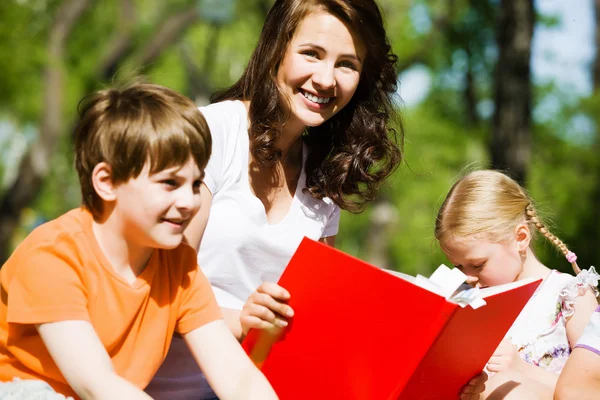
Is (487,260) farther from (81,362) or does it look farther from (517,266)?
(81,362)

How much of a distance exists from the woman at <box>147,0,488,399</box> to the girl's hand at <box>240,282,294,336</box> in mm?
229

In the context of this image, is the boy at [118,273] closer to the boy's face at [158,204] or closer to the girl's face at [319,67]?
the boy's face at [158,204]

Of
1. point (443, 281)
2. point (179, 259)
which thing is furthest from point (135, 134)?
point (443, 281)

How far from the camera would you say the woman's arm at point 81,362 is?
1.94m

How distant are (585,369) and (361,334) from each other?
1.99 ft

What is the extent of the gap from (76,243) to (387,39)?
4.76ft

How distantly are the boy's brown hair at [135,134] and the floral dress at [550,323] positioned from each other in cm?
144

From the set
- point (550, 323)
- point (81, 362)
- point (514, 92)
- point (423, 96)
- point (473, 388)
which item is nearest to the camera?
point (81, 362)

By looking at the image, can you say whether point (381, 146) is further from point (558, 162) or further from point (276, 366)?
point (558, 162)

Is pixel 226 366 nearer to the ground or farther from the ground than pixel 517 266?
nearer to the ground

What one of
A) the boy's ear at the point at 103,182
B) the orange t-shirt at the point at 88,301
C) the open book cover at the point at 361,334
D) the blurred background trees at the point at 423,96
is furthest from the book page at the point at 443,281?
the blurred background trees at the point at 423,96

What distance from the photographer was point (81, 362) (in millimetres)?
1937

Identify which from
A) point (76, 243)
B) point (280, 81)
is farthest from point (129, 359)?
point (280, 81)

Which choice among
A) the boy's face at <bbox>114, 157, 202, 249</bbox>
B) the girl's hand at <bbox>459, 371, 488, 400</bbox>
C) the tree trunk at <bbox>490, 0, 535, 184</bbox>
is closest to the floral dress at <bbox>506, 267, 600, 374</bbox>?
the girl's hand at <bbox>459, 371, 488, 400</bbox>
